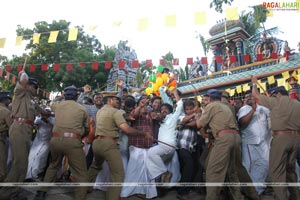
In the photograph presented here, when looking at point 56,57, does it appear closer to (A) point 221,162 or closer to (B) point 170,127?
(B) point 170,127

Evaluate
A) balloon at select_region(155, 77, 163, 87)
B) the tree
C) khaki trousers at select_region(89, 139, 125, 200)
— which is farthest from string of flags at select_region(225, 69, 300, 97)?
the tree

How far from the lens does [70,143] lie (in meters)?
4.25

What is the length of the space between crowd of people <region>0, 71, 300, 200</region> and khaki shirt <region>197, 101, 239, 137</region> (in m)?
0.02

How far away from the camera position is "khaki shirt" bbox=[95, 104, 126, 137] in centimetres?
446

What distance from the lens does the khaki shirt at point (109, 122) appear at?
14.6 feet

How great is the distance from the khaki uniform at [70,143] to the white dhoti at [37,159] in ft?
3.60

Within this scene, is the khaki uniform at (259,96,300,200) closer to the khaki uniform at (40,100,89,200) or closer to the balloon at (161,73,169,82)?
the khaki uniform at (40,100,89,200)

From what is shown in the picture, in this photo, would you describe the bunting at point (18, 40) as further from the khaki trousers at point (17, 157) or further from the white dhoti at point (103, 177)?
the white dhoti at point (103, 177)

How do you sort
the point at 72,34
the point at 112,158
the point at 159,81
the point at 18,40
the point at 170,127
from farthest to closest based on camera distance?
1. the point at 159,81
2. the point at 18,40
3. the point at 72,34
4. the point at 170,127
5. the point at 112,158

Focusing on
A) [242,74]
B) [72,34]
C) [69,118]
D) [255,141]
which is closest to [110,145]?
[69,118]

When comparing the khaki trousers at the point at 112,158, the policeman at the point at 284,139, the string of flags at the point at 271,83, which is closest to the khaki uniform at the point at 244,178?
the policeman at the point at 284,139

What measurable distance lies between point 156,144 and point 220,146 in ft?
4.97

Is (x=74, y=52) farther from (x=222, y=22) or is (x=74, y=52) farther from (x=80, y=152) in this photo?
(x=80, y=152)

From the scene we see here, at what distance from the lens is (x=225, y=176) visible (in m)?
4.32
